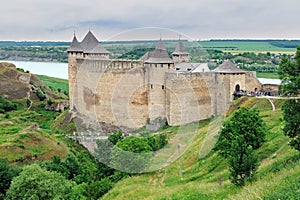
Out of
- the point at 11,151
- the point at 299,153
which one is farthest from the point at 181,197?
the point at 11,151

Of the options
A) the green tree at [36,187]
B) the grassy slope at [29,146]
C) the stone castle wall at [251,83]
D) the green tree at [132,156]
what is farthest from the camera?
the stone castle wall at [251,83]

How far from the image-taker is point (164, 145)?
17000mm

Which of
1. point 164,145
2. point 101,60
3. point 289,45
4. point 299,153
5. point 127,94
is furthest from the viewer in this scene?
point 289,45

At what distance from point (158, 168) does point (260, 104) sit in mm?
7356

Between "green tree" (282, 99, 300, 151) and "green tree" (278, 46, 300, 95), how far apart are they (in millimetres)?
317

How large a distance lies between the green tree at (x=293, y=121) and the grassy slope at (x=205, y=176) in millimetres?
390

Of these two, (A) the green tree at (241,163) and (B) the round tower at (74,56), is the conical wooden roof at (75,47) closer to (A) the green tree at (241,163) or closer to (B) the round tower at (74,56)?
(B) the round tower at (74,56)

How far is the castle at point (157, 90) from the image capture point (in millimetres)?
21875

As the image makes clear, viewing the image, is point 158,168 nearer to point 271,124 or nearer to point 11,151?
point 271,124

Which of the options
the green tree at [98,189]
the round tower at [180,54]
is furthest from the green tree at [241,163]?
the round tower at [180,54]

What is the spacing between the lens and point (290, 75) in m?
9.66

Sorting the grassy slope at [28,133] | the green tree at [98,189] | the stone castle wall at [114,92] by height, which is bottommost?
the grassy slope at [28,133]

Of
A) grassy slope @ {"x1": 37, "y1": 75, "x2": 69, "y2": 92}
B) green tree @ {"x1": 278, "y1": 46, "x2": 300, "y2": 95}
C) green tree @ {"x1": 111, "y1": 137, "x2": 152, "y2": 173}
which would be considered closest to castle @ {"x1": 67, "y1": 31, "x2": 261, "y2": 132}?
green tree @ {"x1": 111, "y1": 137, "x2": 152, "y2": 173}

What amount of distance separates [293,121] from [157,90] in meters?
13.7
